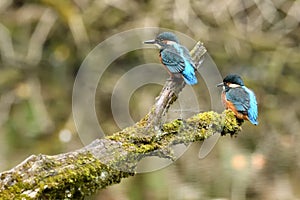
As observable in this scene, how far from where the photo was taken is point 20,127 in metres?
3.88

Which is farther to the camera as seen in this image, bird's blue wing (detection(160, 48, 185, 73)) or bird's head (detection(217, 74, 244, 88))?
bird's head (detection(217, 74, 244, 88))

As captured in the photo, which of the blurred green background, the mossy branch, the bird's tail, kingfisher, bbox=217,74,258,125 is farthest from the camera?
the blurred green background

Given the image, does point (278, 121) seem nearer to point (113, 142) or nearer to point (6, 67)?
point (6, 67)

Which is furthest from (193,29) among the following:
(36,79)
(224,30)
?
(36,79)

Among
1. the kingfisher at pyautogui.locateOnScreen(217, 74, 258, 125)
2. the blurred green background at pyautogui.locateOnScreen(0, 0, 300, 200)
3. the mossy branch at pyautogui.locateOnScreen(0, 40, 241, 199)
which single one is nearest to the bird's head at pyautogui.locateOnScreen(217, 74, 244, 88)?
the kingfisher at pyautogui.locateOnScreen(217, 74, 258, 125)

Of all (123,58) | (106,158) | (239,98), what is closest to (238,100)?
(239,98)

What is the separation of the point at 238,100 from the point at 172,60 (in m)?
0.16

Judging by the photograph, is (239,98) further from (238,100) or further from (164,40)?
(164,40)

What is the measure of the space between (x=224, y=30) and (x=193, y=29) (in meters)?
0.20

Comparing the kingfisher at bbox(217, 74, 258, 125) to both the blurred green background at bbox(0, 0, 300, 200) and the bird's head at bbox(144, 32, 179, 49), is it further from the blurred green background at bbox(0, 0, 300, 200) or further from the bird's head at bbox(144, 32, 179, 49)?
the blurred green background at bbox(0, 0, 300, 200)

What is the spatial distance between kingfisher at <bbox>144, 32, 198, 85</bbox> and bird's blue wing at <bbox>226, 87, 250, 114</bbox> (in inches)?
5.3

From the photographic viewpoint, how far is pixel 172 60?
128cm

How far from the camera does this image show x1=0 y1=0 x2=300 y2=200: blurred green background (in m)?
3.83

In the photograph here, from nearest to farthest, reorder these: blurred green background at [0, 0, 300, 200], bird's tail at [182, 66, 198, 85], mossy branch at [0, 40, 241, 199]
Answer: mossy branch at [0, 40, 241, 199]
bird's tail at [182, 66, 198, 85]
blurred green background at [0, 0, 300, 200]
